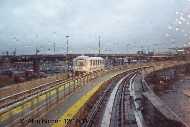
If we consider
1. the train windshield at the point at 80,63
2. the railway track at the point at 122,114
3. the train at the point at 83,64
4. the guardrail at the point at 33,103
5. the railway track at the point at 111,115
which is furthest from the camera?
the train windshield at the point at 80,63

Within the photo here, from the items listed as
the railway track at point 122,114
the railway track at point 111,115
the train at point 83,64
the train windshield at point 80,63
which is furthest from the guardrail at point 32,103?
the train windshield at point 80,63

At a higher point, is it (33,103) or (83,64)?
(33,103)

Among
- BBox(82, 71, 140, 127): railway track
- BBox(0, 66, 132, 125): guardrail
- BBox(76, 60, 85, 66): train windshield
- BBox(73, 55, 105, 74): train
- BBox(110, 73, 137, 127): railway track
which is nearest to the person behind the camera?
BBox(0, 66, 132, 125): guardrail

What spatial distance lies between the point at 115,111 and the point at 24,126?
16.5 m

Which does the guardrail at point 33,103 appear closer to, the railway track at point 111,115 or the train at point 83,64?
the railway track at point 111,115

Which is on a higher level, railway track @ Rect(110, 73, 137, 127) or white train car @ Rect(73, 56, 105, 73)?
white train car @ Rect(73, 56, 105, 73)

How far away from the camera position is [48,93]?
2122 cm

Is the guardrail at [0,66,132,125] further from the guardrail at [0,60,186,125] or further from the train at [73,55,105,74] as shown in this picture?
the train at [73,55,105,74]

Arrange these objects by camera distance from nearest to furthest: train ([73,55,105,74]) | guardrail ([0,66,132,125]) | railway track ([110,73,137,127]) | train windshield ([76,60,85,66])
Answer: guardrail ([0,66,132,125]) → railway track ([110,73,137,127]) → train ([73,55,105,74]) → train windshield ([76,60,85,66])

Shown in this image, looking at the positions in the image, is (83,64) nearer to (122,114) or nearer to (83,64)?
(83,64)

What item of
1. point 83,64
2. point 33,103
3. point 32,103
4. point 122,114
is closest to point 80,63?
point 83,64

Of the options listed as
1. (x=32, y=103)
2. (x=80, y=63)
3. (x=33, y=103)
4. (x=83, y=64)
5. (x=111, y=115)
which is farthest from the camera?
(x=80, y=63)

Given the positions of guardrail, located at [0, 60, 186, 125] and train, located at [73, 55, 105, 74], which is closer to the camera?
guardrail, located at [0, 60, 186, 125]

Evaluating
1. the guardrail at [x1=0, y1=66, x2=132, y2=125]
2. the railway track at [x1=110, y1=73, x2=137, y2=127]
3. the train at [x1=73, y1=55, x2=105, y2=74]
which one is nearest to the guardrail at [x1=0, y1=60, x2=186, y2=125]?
the guardrail at [x1=0, y1=66, x2=132, y2=125]
